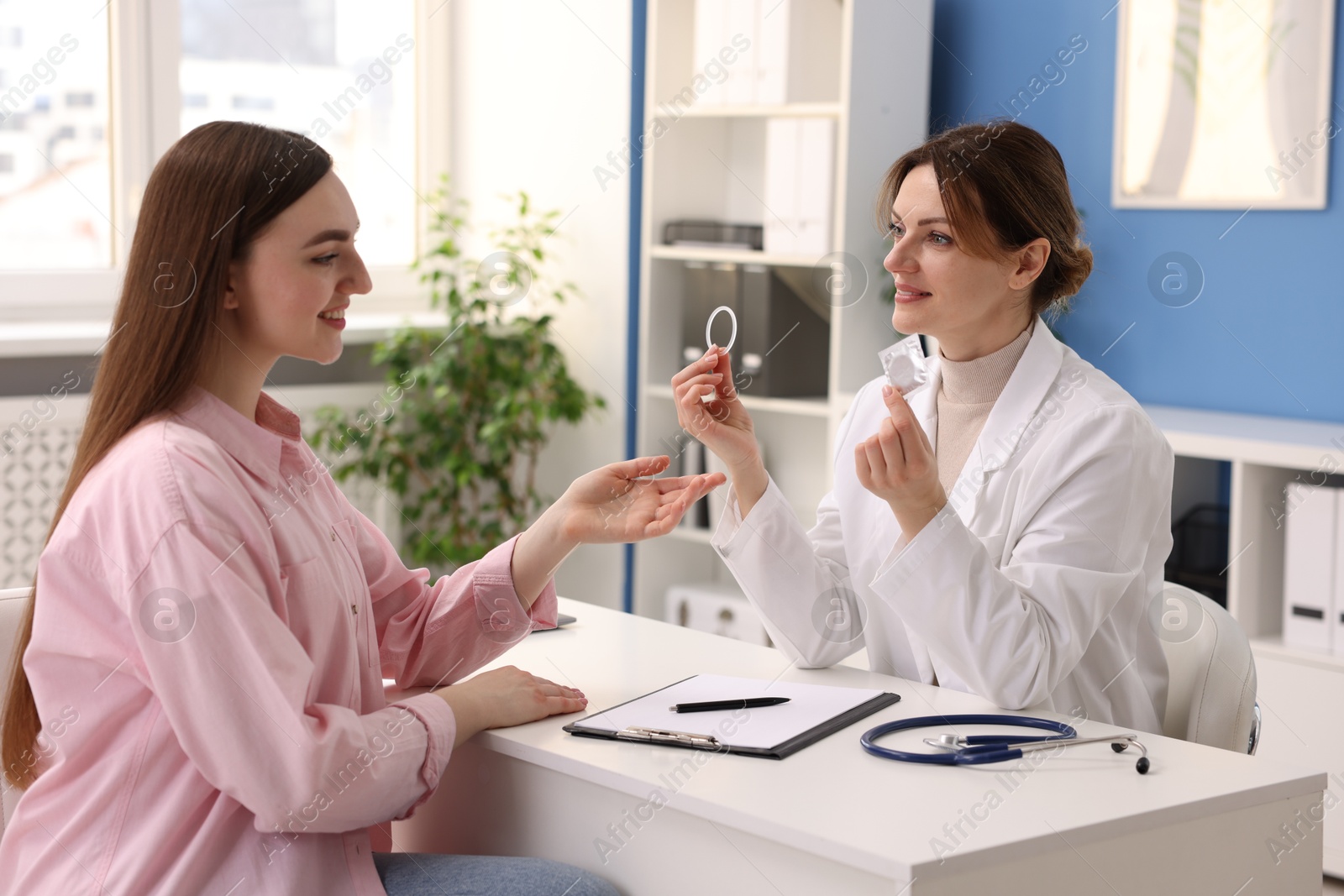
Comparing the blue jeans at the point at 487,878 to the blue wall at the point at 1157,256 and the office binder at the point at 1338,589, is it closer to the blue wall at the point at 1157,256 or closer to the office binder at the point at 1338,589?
the office binder at the point at 1338,589

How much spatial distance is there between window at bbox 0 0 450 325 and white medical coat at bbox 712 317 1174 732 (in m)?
2.29

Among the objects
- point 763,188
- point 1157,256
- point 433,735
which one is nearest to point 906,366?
point 433,735

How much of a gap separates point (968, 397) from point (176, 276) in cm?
109

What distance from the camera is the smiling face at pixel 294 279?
1.38 meters

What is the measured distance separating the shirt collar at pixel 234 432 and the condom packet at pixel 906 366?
98 centimetres

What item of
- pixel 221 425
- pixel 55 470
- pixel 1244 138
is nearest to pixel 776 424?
pixel 1244 138

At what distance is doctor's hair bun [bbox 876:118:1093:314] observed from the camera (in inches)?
71.7

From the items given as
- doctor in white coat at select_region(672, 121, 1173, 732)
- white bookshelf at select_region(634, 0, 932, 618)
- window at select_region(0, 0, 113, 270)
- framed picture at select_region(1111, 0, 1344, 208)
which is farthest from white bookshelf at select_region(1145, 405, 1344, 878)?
window at select_region(0, 0, 113, 270)

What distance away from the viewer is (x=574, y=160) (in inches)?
164

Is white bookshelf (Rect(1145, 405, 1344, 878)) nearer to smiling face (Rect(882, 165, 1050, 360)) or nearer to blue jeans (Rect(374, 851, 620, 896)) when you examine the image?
smiling face (Rect(882, 165, 1050, 360))

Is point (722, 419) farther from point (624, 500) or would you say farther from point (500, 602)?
point (500, 602)

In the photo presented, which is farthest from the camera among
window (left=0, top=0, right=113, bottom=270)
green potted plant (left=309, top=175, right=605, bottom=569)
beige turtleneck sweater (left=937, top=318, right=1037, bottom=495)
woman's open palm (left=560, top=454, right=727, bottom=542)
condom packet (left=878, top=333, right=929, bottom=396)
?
green potted plant (left=309, top=175, right=605, bottom=569)

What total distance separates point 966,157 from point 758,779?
93 centimetres

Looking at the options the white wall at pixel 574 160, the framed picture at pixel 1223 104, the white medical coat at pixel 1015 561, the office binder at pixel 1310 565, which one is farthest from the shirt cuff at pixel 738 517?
the white wall at pixel 574 160
